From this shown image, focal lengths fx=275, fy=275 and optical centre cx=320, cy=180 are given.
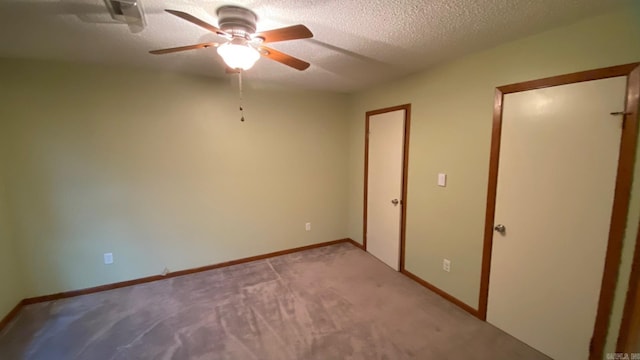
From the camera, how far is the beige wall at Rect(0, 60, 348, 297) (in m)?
2.54

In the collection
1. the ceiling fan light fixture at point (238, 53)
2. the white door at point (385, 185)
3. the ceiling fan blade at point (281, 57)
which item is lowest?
the white door at point (385, 185)

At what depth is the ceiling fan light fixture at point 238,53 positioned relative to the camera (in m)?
1.60

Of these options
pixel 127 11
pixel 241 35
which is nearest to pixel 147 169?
pixel 127 11

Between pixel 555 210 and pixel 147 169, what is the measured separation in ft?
11.9

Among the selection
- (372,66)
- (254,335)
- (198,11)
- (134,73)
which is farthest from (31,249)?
(372,66)

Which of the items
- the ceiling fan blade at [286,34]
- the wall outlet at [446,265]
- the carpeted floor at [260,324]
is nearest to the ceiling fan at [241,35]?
the ceiling fan blade at [286,34]

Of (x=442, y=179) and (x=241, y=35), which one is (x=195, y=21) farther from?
(x=442, y=179)

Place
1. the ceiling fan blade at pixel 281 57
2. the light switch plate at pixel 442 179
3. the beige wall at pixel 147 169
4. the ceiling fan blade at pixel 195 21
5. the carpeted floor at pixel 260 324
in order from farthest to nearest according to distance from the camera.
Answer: the light switch plate at pixel 442 179
the beige wall at pixel 147 169
the carpeted floor at pixel 260 324
the ceiling fan blade at pixel 281 57
the ceiling fan blade at pixel 195 21

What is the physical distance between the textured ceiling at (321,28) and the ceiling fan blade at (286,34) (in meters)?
0.15

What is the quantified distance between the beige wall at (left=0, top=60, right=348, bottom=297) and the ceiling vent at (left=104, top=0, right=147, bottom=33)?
1540 mm

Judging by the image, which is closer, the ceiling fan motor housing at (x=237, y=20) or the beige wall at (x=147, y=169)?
the ceiling fan motor housing at (x=237, y=20)

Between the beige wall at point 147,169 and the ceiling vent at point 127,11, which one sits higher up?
the ceiling vent at point 127,11

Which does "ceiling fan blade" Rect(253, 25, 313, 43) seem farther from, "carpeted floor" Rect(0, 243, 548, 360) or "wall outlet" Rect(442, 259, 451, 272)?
"wall outlet" Rect(442, 259, 451, 272)

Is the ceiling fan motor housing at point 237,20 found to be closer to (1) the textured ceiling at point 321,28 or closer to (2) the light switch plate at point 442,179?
(1) the textured ceiling at point 321,28
